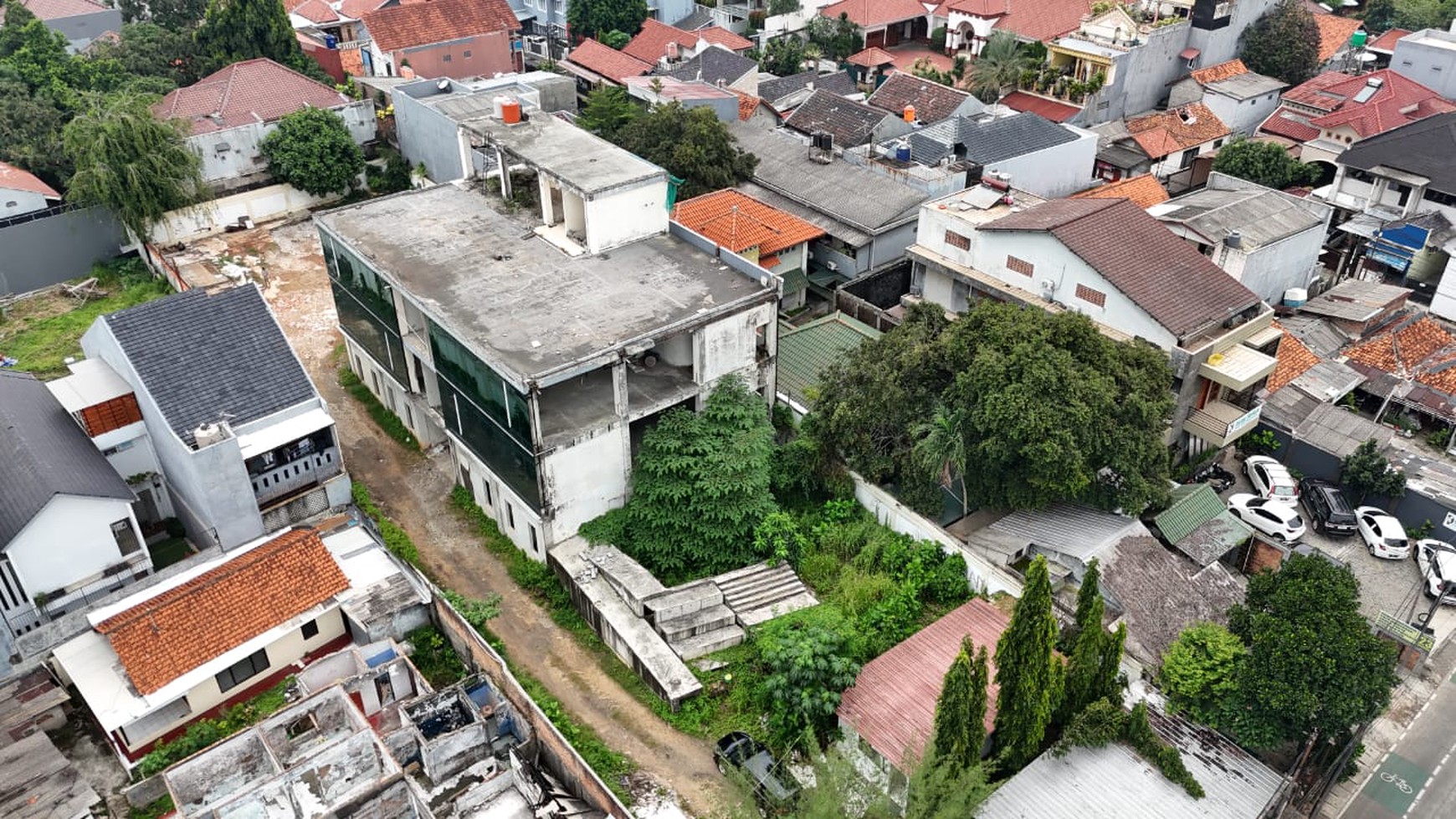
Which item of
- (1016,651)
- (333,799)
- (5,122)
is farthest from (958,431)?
(5,122)

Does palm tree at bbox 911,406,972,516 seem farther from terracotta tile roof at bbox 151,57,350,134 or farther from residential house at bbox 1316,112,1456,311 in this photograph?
terracotta tile roof at bbox 151,57,350,134

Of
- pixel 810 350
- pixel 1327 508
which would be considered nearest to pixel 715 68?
pixel 810 350

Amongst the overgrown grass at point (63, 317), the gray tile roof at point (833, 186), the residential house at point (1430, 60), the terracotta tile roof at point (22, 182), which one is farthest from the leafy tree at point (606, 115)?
the residential house at point (1430, 60)

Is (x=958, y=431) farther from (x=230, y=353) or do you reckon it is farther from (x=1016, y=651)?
(x=230, y=353)

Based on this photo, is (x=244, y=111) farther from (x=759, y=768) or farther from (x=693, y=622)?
(x=759, y=768)

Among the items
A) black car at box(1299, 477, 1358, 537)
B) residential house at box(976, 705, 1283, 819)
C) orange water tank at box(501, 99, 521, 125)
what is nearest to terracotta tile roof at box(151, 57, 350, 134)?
orange water tank at box(501, 99, 521, 125)

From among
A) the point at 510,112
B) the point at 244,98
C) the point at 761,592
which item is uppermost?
the point at 510,112
